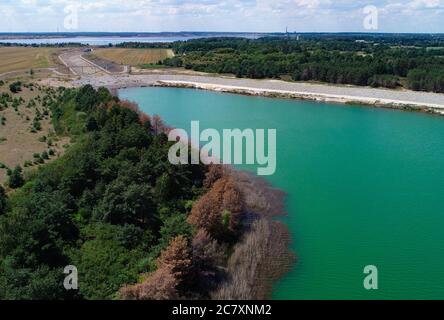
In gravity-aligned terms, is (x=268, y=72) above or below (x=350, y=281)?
above

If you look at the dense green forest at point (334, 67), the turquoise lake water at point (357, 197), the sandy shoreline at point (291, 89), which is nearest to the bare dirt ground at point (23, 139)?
the turquoise lake water at point (357, 197)

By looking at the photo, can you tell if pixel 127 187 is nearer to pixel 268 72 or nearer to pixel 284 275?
pixel 284 275

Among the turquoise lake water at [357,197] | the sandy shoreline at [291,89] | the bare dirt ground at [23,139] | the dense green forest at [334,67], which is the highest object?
the dense green forest at [334,67]

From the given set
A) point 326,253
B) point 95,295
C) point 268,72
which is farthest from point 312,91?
point 95,295

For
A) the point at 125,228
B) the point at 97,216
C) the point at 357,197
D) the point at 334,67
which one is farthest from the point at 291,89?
the point at 125,228

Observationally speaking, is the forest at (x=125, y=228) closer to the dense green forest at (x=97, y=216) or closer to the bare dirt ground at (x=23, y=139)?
the dense green forest at (x=97, y=216)

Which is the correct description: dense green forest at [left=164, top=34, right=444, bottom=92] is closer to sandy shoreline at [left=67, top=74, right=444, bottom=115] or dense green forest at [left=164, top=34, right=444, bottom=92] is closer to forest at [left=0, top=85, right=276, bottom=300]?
sandy shoreline at [left=67, top=74, right=444, bottom=115]

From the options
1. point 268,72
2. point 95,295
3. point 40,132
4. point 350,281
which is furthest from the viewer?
point 268,72
